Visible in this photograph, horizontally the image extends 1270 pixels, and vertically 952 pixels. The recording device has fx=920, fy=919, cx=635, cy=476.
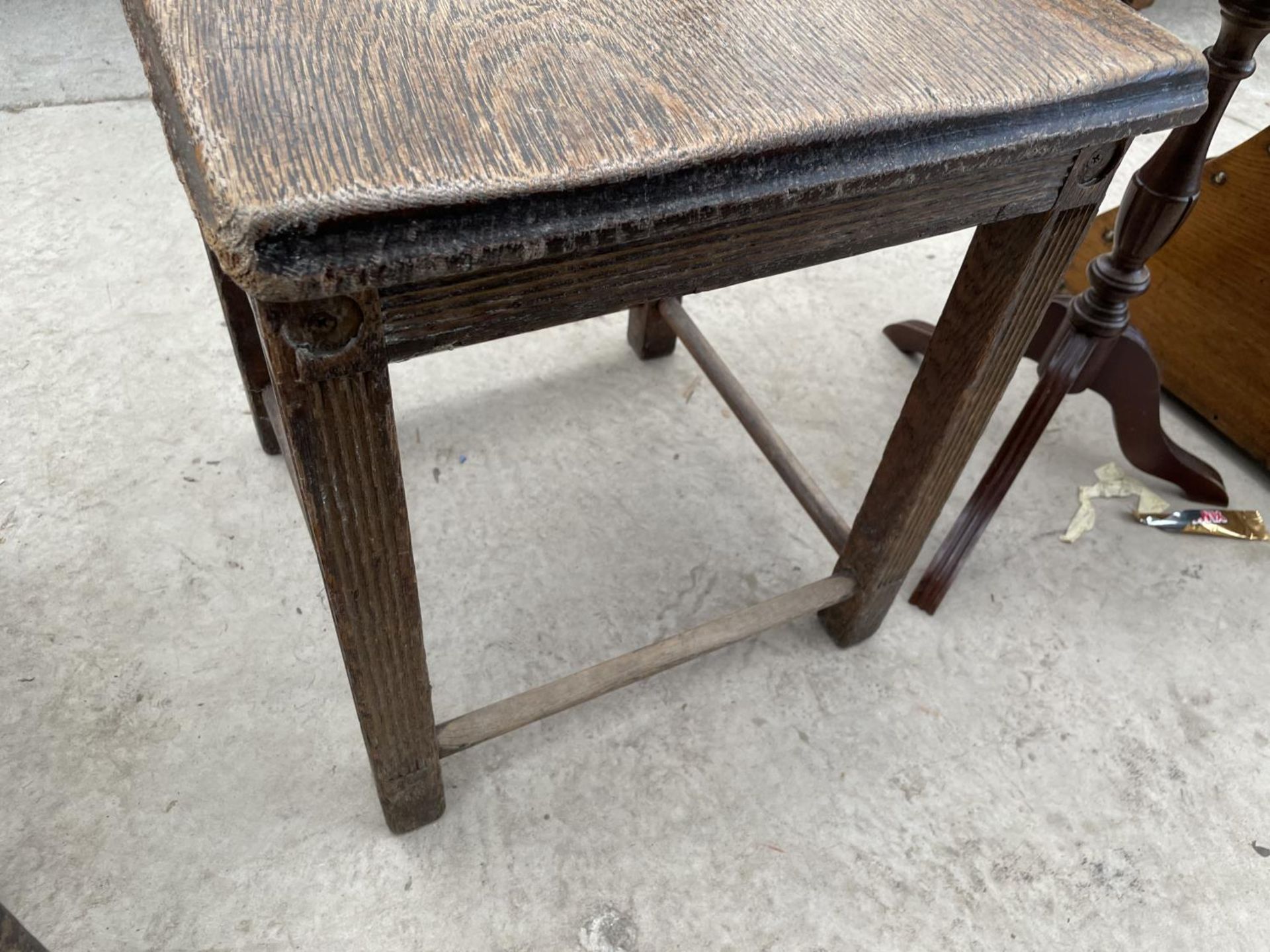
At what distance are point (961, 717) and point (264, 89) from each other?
3.16ft

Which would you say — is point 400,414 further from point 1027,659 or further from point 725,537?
point 1027,659

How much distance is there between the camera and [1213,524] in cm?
131

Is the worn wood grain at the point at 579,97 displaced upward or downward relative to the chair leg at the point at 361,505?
upward

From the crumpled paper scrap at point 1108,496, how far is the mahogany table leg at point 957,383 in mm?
403

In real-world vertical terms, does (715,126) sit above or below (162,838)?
above

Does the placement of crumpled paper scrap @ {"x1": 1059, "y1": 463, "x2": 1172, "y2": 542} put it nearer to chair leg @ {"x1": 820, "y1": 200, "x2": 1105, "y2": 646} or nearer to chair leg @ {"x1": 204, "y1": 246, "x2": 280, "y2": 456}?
chair leg @ {"x1": 820, "y1": 200, "x2": 1105, "y2": 646}

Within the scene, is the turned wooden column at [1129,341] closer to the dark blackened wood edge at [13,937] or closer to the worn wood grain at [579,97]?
the worn wood grain at [579,97]

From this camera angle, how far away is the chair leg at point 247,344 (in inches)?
40.4

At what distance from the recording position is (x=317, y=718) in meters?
1.01

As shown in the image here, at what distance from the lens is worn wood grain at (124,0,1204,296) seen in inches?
17.2

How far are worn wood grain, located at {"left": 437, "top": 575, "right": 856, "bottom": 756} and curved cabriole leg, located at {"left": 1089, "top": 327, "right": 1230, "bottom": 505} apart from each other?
21.9 inches

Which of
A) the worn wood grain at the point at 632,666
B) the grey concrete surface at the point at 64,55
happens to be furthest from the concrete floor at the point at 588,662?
the grey concrete surface at the point at 64,55

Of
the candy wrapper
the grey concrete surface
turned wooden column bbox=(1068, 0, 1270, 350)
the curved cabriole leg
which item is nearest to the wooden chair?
turned wooden column bbox=(1068, 0, 1270, 350)

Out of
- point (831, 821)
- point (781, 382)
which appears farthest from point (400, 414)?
point (831, 821)
